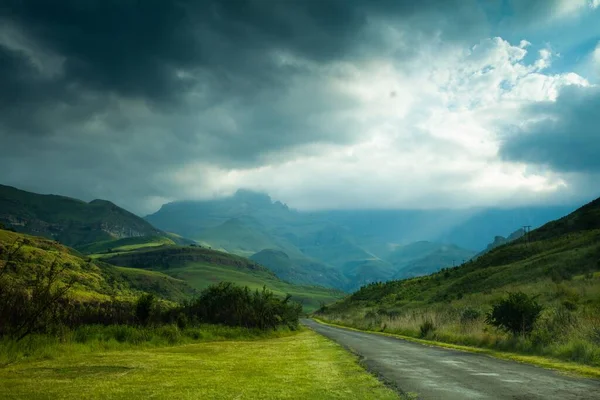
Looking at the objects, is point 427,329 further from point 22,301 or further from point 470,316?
point 22,301

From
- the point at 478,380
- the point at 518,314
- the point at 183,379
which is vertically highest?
the point at 518,314

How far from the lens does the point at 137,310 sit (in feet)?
115

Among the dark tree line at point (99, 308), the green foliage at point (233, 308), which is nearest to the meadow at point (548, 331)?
the green foliage at point (233, 308)

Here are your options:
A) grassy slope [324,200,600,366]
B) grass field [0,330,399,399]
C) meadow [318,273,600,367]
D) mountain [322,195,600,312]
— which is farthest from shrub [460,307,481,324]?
grass field [0,330,399,399]

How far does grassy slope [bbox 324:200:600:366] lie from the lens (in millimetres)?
23281

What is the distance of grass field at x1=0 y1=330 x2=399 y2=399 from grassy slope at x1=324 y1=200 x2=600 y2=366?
11.4 m

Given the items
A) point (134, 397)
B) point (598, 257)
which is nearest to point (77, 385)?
point (134, 397)

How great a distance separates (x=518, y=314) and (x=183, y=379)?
22385 mm

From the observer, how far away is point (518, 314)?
27828mm

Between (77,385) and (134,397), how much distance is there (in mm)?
2568

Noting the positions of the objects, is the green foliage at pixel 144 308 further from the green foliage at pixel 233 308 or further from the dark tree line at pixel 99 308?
the green foliage at pixel 233 308

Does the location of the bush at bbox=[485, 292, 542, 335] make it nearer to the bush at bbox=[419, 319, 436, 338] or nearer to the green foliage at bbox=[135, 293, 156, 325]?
the bush at bbox=[419, 319, 436, 338]

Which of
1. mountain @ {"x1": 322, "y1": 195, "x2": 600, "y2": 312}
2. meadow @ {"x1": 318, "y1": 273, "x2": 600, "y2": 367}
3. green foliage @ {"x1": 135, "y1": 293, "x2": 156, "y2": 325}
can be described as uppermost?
mountain @ {"x1": 322, "y1": 195, "x2": 600, "y2": 312}

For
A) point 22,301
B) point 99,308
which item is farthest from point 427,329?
point 22,301
